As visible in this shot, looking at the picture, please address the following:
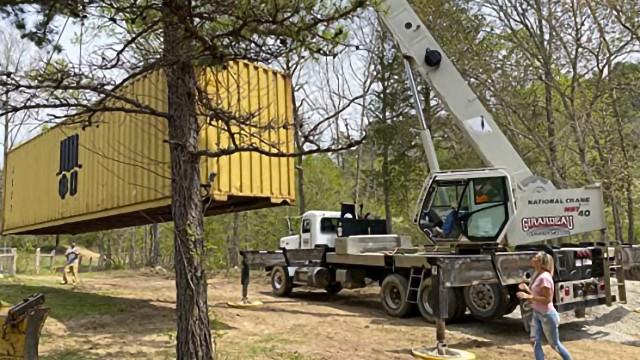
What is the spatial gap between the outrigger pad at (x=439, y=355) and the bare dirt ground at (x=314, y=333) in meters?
0.14

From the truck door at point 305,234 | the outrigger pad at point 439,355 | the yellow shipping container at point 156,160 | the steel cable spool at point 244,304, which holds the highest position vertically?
the yellow shipping container at point 156,160

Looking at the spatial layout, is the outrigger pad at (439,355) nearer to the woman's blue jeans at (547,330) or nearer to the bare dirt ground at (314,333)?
the bare dirt ground at (314,333)

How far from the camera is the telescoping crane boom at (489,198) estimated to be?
30.6ft

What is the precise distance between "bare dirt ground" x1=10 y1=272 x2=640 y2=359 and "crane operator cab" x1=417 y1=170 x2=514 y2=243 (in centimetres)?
161

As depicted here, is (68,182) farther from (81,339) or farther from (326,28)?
(326,28)

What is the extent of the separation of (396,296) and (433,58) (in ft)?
15.5

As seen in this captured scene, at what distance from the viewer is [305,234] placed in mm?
15109

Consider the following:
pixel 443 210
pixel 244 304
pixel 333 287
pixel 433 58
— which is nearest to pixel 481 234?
pixel 443 210

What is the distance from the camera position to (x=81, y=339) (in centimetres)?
784

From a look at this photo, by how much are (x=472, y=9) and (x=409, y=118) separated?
4.20m

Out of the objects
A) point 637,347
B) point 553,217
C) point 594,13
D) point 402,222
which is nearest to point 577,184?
point 594,13

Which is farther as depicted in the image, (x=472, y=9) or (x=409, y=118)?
Result: (x=409, y=118)

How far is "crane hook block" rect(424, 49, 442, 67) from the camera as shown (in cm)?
1091

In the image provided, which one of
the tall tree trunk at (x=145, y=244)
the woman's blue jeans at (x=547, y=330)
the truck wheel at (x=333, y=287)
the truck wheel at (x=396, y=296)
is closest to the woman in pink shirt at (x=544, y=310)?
the woman's blue jeans at (x=547, y=330)
